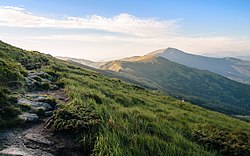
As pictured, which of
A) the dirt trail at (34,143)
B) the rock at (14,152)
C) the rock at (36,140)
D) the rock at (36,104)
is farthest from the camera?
the rock at (36,104)

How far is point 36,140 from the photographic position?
921cm

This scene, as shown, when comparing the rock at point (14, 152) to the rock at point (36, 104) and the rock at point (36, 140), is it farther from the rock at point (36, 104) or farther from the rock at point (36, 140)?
the rock at point (36, 104)

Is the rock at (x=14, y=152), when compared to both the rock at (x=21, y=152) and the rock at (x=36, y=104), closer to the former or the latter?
the rock at (x=21, y=152)

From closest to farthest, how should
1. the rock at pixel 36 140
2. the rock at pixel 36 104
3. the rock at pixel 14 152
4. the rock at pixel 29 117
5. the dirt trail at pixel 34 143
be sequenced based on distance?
the rock at pixel 14 152 → the dirt trail at pixel 34 143 → the rock at pixel 36 140 → the rock at pixel 29 117 → the rock at pixel 36 104

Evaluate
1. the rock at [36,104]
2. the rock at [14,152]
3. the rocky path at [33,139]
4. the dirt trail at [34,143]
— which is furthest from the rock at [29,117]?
the rock at [14,152]

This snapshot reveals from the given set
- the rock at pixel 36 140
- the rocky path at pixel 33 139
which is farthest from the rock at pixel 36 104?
the rock at pixel 36 140

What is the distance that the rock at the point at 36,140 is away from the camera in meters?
9.12

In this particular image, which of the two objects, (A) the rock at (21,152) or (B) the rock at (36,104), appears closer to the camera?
(A) the rock at (21,152)

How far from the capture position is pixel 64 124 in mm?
10289

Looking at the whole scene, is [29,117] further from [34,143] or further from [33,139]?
[34,143]

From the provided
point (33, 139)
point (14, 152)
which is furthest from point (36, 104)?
point (14, 152)

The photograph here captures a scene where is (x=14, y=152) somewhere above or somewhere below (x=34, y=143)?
above

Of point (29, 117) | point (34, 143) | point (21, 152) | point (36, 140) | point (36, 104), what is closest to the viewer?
point (21, 152)

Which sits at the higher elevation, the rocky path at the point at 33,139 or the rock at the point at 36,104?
the rock at the point at 36,104
